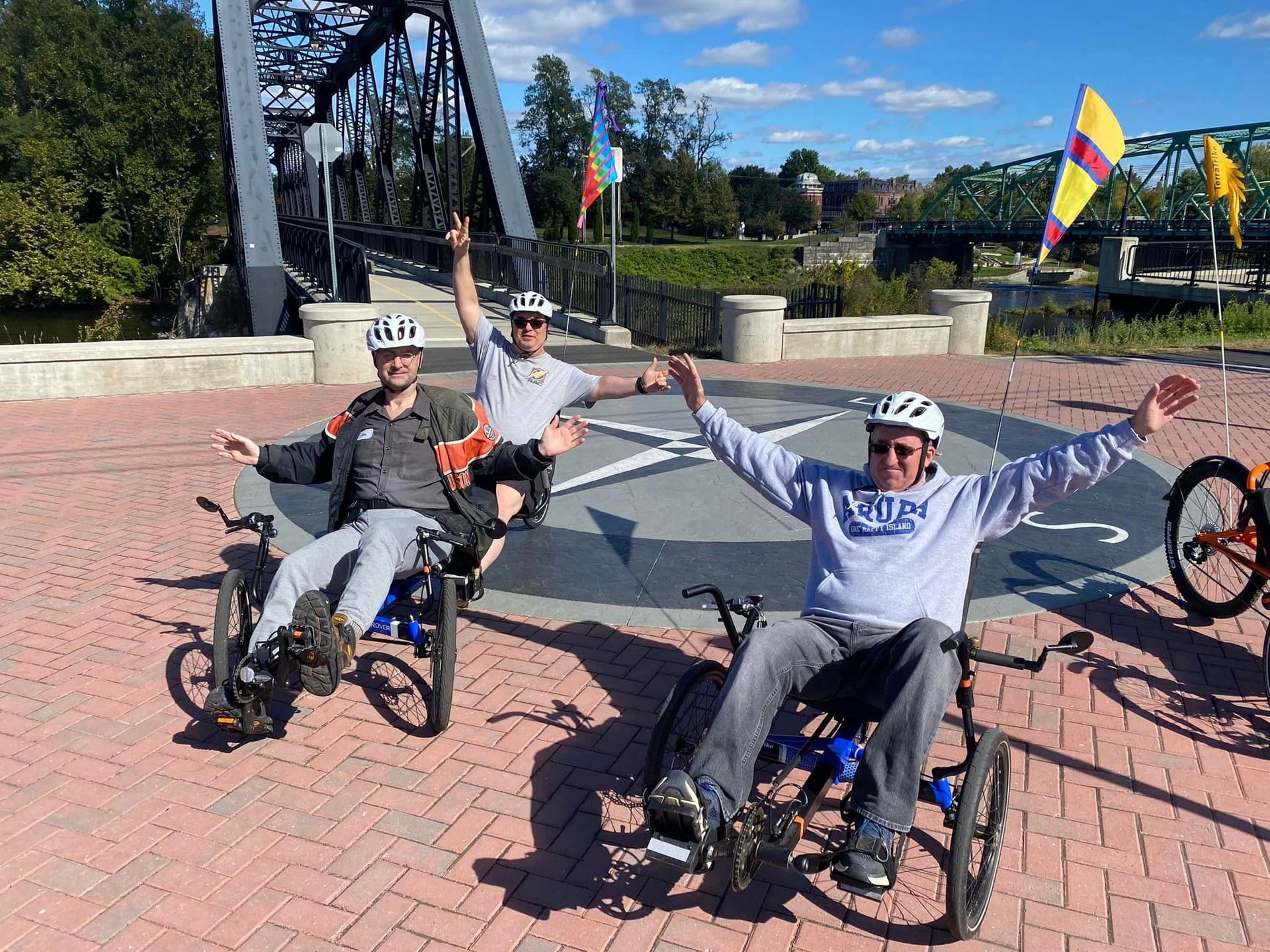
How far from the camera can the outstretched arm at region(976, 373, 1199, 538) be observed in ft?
9.73

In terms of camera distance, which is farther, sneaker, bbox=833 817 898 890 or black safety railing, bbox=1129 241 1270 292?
black safety railing, bbox=1129 241 1270 292

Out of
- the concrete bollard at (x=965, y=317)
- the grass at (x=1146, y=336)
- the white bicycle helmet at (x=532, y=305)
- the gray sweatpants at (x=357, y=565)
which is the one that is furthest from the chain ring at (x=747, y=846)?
the grass at (x=1146, y=336)

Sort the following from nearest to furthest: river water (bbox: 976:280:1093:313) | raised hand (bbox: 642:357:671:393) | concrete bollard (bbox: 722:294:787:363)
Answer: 1. raised hand (bbox: 642:357:671:393)
2. concrete bollard (bbox: 722:294:787:363)
3. river water (bbox: 976:280:1093:313)

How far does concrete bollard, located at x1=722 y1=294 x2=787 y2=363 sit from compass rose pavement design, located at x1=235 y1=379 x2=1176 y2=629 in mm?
4486

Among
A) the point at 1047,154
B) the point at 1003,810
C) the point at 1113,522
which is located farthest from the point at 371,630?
the point at 1047,154

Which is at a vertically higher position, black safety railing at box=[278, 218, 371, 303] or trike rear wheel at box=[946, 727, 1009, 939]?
black safety railing at box=[278, 218, 371, 303]

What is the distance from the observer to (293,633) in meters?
3.31

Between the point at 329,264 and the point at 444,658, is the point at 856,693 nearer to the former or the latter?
the point at 444,658

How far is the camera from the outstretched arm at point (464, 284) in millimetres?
5645

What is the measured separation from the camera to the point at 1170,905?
110 inches

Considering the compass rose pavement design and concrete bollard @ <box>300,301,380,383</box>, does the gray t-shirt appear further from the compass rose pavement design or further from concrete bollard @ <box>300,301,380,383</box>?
concrete bollard @ <box>300,301,380,383</box>

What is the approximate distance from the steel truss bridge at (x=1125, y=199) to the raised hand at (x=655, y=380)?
25.2m

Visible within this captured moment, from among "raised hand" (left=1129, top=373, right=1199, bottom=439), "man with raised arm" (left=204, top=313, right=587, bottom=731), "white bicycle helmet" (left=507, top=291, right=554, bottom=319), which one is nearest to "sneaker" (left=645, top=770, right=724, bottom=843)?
"man with raised arm" (left=204, top=313, right=587, bottom=731)

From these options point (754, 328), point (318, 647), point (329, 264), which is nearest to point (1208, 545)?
point (318, 647)
